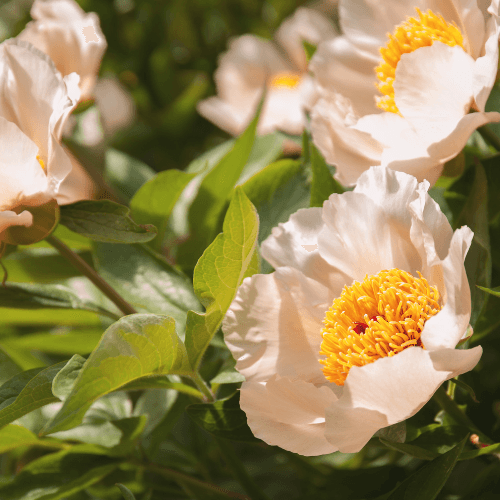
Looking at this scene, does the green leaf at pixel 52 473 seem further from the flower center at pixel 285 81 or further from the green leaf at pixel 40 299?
the flower center at pixel 285 81

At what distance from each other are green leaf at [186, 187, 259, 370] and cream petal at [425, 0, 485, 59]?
0.68ft

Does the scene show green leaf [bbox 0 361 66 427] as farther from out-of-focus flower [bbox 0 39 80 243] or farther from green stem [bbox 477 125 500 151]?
green stem [bbox 477 125 500 151]

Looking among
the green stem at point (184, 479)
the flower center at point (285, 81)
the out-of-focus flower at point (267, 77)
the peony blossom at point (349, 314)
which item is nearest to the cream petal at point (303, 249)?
the peony blossom at point (349, 314)

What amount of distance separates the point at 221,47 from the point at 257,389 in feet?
3.12

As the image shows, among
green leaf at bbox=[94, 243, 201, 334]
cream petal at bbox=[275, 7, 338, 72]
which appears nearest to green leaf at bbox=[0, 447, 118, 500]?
green leaf at bbox=[94, 243, 201, 334]

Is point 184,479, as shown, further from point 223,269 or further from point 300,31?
point 300,31

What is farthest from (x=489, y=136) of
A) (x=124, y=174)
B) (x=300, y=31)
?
(x=300, y=31)

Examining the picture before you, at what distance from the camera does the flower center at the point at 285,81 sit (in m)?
1.12

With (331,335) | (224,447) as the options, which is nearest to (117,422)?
(224,447)

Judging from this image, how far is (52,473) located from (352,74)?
43 cm

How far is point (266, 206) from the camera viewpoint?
18.6 inches

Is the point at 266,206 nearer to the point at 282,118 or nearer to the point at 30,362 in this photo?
the point at 30,362

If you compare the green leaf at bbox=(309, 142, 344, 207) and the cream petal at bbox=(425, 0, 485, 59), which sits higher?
the cream petal at bbox=(425, 0, 485, 59)

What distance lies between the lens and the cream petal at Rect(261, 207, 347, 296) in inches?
14.8
